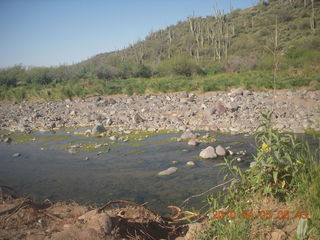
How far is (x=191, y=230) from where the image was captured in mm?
2301

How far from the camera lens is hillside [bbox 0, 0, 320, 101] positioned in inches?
576

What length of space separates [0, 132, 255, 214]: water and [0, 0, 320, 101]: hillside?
7.48 ft

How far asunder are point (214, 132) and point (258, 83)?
6671mm

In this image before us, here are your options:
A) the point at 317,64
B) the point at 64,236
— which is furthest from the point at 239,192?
the point at 317,64

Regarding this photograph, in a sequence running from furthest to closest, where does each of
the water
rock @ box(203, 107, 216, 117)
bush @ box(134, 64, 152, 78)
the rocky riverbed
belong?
bush @ box(134, 64, 152, 78) < rock @ box(203, 107, 216, 117) < the rocky riverbed < the water

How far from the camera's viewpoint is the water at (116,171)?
160 inches

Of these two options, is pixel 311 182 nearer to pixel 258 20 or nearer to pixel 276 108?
pixel 276 108

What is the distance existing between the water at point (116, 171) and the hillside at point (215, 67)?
2.28 m

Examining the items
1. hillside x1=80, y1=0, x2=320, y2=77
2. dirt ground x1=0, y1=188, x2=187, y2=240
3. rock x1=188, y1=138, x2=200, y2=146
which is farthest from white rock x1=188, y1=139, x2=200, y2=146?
hillside x1=80, y1=0, x2=320, y2=77

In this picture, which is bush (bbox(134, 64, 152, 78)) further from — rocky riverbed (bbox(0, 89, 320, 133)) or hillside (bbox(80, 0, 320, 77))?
rocky riverbed (bbox(0, 89, 320, 133))

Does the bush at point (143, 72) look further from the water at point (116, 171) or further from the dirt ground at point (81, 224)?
the dirt ground at point (81, 224)

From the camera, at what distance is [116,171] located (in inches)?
202
